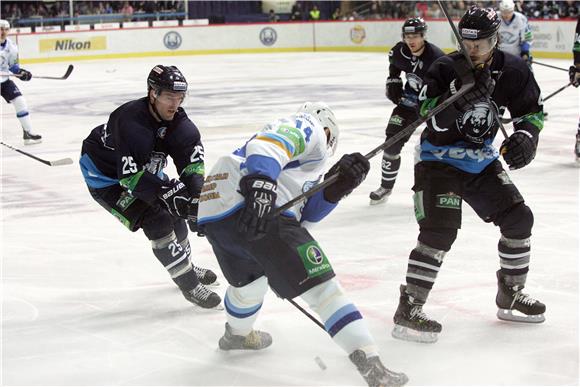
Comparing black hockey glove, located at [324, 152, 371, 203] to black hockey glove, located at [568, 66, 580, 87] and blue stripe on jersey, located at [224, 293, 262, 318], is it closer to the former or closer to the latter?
blue stripe on jersey, located at [224, 293, 262, 318]

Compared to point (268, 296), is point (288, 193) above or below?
above

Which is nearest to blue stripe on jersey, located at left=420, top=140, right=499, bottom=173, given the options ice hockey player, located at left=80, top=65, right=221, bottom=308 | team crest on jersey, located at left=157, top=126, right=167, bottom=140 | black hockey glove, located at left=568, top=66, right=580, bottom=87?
ice hockey player, located at left=80, top=65, right=221, bottom=308

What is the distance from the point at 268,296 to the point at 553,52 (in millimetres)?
14193

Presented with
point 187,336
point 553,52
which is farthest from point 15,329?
point 553,52

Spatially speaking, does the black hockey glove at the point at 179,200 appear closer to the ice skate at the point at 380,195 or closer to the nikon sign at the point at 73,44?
the ice skate at the point at 380,195

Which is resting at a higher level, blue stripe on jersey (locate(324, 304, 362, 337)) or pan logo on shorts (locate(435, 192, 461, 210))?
pan logo on shorts (locate(435, 192, 461, 210))

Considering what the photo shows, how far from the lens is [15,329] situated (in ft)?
13.3

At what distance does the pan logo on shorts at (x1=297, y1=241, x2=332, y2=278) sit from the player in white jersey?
22.9 ft

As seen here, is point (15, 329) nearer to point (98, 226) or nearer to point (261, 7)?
point (98, 226)

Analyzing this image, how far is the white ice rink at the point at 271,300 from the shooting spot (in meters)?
3.49

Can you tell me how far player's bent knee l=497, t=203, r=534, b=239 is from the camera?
3748 mm

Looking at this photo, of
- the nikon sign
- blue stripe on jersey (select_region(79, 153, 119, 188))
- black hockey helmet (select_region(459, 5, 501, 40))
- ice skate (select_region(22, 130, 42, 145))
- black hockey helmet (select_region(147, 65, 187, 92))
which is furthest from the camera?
the nikon sign

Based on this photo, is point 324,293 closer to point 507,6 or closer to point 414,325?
point 414,325

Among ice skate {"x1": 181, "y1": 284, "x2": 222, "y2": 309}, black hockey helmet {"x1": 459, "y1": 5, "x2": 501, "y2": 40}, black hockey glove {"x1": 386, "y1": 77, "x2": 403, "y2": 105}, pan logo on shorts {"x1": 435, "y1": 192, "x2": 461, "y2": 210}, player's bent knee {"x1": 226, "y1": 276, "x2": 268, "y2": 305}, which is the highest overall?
black hockey helmet {"x1": 459, "y1": 5, "x2": 501, "y2": 40}
